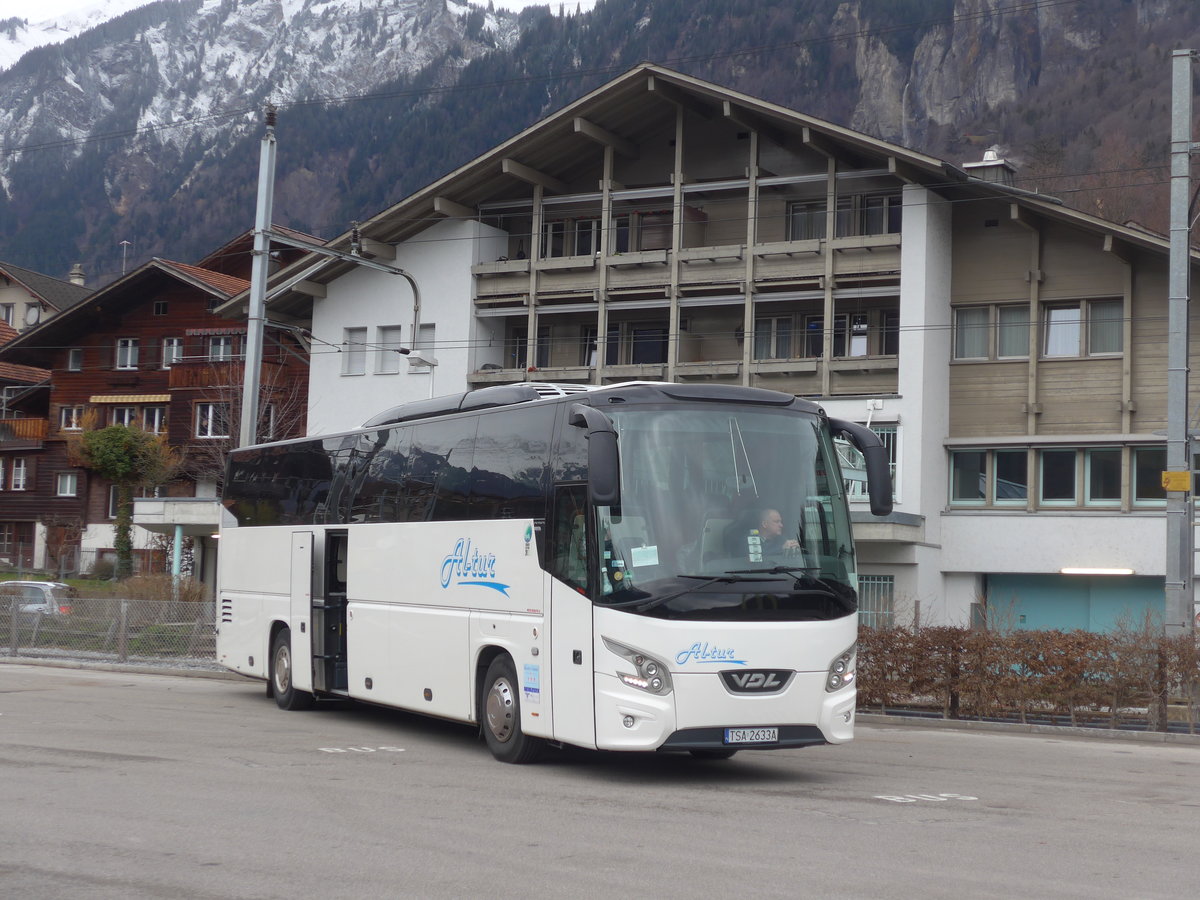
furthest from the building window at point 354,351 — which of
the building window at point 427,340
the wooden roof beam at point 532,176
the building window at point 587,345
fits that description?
the wooden roof beam at point 532,176

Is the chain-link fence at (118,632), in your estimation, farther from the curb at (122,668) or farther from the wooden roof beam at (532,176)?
the wooden roof beam at (532,176)

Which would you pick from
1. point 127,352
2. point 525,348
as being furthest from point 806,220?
point 127,352

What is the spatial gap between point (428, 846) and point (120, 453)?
4570cm

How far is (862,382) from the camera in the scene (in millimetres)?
35281

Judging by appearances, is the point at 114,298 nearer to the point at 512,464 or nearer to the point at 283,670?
the point at 283,670

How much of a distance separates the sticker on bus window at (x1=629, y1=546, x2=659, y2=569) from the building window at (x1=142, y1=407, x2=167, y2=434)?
5412 centimetres

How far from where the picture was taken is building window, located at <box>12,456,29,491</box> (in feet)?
226

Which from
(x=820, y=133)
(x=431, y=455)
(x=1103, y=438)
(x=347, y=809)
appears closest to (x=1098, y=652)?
(x=431, y=455)

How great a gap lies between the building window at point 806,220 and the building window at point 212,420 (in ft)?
90.9

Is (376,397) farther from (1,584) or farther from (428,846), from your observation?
(428,846)

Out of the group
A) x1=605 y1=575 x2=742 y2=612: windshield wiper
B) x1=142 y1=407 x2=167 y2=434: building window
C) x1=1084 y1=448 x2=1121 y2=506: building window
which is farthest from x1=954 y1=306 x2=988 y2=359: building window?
x1=142 y1=407 x2=167 y2=434: building window

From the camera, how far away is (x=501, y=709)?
14.1 meters

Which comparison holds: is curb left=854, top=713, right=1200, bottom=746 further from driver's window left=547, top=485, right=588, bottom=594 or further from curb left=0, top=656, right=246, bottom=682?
curb left=0, top=656, right=246, bottom=682

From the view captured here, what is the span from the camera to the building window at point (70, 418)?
66.2 meters
